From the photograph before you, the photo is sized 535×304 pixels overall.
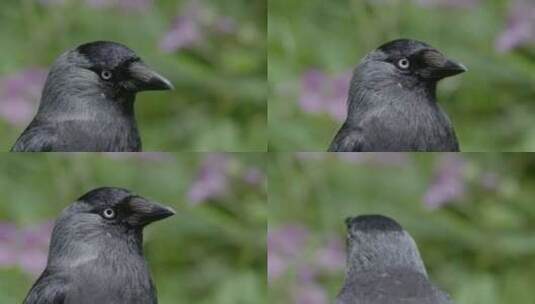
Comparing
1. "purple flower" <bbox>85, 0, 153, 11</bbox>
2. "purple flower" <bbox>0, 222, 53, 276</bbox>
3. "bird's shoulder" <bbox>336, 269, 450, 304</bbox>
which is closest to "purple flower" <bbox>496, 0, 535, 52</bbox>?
"bird's shoulder" <bbox>336, 269, 450, 304</bbox>

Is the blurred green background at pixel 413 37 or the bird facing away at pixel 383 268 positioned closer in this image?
the bird facing away at pixel 383 268

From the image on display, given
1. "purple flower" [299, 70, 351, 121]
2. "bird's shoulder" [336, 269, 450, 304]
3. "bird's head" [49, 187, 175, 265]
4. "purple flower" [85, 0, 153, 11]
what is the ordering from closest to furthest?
"bird's shoulder" [336, 269, 450, 304] → "bird's head" [49, 187, 175, 265] → "purple flower" [299, 70, 351, 121] → "purple flower" [85, 0, 153, 11]

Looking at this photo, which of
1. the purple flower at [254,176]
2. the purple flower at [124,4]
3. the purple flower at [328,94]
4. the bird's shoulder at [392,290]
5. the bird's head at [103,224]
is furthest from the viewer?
the purple flower at [254,176]

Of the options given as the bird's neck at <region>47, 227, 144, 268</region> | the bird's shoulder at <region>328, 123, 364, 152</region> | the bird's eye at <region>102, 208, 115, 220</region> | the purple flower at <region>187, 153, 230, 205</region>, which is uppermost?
the bird's shoulder at <region>328, 123, 364, 152</region>

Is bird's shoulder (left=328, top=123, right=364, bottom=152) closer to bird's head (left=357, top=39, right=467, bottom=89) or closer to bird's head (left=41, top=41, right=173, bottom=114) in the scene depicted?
bird's head (left=357, top=39, right=467, bottom=89)

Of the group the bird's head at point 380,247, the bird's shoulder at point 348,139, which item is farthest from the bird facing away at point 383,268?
the bird's shoulder at point 348,139

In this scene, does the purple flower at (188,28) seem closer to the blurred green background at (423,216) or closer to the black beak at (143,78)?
the blurred green background at (423,216)

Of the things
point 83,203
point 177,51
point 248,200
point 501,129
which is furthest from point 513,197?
point 83,203
